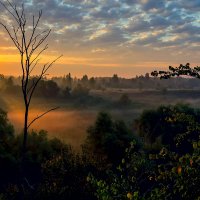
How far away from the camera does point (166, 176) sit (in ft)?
24.4

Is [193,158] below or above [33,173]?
above

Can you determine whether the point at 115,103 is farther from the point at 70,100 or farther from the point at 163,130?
the point at 163,130

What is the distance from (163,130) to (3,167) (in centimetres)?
2162

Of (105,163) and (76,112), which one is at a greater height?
(105,163)

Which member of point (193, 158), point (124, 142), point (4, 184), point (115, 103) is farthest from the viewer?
point (115, 103)

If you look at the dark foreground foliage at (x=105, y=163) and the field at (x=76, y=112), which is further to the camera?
the field at (x=76, y=112)

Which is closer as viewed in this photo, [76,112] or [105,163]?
[105,163]

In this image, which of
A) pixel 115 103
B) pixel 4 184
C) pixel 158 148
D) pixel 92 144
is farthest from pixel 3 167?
pixel 115 103

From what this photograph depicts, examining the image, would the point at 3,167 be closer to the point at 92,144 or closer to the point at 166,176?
the point at 92,144

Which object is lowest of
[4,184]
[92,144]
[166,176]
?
[4,184]

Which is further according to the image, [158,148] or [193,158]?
[158,148]

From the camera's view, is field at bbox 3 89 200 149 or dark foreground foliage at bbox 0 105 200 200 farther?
field at bbox 3 89 200 149

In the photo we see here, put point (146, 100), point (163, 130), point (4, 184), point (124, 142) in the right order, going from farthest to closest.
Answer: point (146, 100) < point (163, 130) < point (124, 142) < point (4, 184)

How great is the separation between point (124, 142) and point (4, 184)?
1032cm
